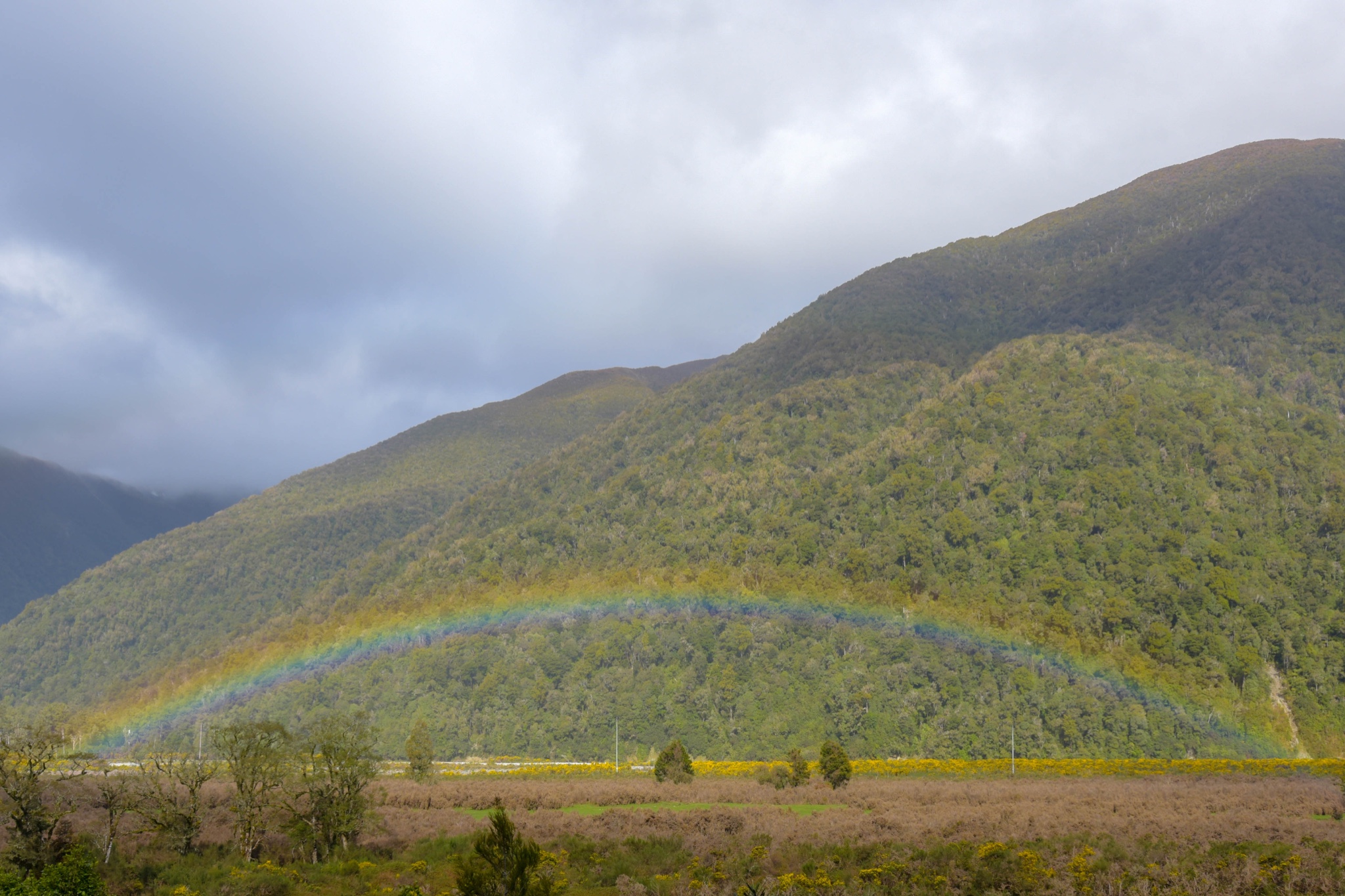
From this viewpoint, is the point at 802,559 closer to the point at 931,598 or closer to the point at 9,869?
the point at 931,598

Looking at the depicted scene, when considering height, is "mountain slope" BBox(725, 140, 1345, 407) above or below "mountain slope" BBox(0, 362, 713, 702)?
above

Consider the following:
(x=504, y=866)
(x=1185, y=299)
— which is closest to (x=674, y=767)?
(x=504, y=866)

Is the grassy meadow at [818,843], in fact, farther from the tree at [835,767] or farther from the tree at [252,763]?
the tree at [252,763]

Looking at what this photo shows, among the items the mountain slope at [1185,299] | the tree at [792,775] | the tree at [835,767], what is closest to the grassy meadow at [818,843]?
the tree at [835,767]

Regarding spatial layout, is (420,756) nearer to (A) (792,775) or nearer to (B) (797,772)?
(A) (792,775)

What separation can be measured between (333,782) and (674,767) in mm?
24812

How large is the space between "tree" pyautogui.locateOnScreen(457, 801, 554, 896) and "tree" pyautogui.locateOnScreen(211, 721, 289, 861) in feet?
60.8

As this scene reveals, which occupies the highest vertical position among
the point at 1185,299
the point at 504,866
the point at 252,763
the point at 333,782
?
the point at 1185,299

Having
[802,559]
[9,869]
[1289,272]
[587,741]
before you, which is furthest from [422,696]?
[1289,272]

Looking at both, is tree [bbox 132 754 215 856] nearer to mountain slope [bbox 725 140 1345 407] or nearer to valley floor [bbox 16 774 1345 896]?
valley floor [bbox 16 774 1345 896]

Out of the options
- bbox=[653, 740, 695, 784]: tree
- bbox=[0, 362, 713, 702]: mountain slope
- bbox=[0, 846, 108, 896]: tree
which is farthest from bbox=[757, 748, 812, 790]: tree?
bbox=[0, 362, 713, 702]: mountain slope

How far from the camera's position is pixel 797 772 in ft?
149

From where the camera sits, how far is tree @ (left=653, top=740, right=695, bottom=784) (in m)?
47.9

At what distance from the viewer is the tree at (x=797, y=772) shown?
4522 cm
